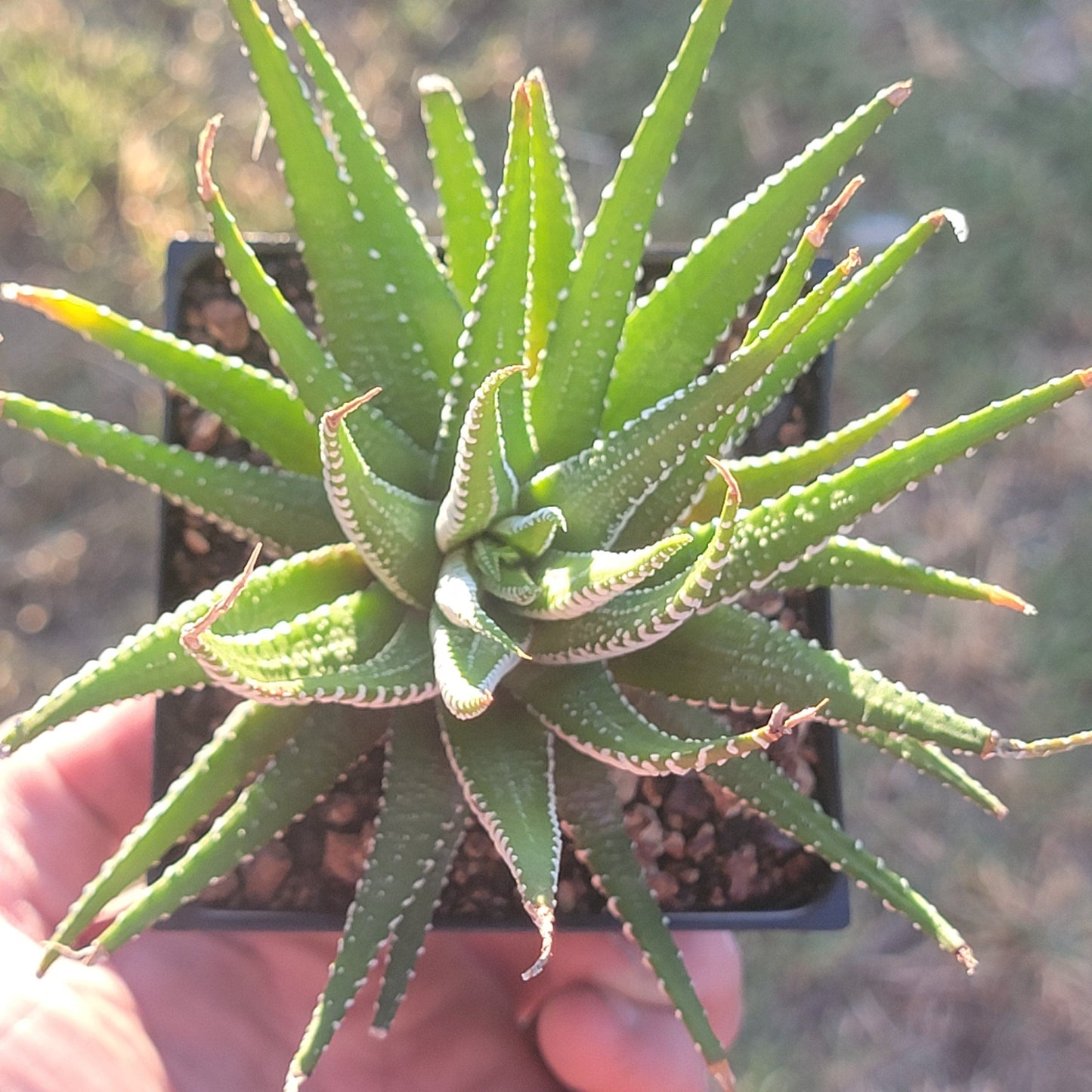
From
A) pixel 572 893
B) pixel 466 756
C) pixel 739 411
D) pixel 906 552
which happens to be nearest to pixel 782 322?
pixel 739 411

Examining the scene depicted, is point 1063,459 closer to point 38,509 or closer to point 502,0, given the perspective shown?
point 502,0

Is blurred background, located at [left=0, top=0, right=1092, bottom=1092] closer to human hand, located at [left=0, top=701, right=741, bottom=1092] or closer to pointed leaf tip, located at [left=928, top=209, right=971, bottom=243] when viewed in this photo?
human hand, located at [left=0, top=701, right=741, bottom=1092]

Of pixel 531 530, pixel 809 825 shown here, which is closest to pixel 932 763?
pixel 809 825

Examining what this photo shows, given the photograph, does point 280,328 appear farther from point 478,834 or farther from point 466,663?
point 478,834

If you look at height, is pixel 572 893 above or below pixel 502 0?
below

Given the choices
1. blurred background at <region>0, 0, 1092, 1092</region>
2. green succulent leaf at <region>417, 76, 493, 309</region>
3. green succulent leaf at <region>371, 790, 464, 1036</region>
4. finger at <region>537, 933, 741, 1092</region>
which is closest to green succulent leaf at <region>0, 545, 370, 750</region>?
green succulent leaf at <region>371, 790, 464, 1036</region>

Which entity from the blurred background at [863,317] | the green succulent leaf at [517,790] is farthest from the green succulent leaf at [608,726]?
the blurred background at [863,317]
